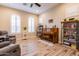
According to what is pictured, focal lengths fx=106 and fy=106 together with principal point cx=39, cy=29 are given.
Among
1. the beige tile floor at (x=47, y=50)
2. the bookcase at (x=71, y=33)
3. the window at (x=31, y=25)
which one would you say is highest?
the window at (x=31, y=25)

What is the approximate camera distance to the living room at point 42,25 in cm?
471

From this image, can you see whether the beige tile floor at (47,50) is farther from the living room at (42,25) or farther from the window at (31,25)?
the window at (31,25)

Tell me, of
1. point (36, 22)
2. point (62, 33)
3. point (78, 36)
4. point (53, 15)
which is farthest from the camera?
point (36, 22)

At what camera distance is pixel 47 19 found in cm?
849

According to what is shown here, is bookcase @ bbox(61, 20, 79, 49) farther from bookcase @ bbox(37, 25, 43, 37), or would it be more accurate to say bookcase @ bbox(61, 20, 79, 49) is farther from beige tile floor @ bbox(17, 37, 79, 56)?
bookcase @ bbox(37, 25, 43, 37)

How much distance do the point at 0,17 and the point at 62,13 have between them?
Answer: 4.06m

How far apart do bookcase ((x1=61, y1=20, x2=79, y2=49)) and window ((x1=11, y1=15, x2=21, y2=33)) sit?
12.4ft

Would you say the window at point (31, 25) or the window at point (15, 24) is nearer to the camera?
the window at point (15, 24)

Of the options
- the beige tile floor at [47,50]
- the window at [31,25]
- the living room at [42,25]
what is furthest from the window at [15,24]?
the beige tile floor at [47,50]

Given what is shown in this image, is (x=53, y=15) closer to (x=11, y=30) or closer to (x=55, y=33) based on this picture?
(x=55, y=33)

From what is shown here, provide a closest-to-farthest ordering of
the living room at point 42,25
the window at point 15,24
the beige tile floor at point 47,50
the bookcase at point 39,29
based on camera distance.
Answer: the beige tile floor at point 47,50, the living room at point 42,25, the window at point 15,24, the bookcase at point 39,29

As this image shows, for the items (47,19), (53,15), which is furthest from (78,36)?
(47,19)

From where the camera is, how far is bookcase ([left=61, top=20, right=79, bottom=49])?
5031mm

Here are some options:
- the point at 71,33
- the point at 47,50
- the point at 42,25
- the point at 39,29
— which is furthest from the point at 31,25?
the point at 47,50
